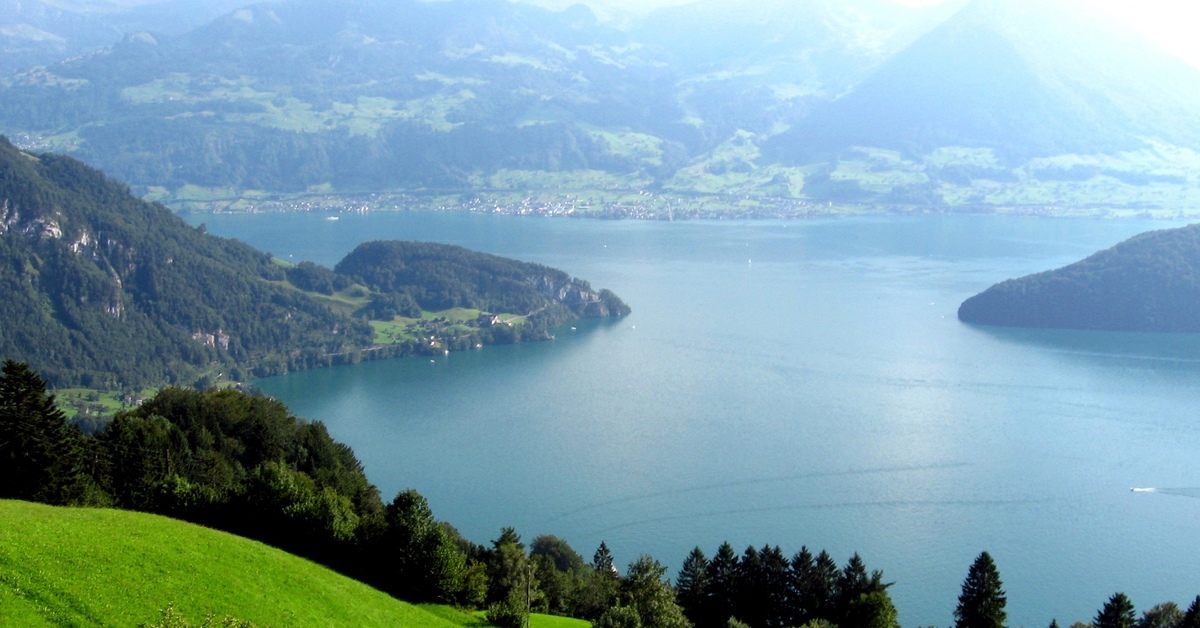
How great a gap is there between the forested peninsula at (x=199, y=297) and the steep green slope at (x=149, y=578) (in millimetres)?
46168

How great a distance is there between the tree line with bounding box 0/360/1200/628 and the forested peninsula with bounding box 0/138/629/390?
36.7 metres

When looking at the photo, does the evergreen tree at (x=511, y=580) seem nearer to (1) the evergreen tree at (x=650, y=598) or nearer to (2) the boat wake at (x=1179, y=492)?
(1) the evergreen tree at (x=650, y=598)

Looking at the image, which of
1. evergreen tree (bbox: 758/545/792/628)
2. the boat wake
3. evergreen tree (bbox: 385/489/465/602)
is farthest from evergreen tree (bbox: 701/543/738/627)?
the boat wake

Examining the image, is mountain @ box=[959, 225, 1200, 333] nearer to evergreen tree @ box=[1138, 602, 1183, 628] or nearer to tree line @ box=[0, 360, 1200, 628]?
evergreen tree @ box=[1138, 602, 1183, 628]

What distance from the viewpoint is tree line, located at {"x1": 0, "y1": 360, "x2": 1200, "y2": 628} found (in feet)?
74.7

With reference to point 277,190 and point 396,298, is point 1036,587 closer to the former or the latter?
point 396,298

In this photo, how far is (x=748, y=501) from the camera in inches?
1746

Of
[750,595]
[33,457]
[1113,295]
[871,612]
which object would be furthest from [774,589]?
[1113,295]

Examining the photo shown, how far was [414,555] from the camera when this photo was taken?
2295 centimetres

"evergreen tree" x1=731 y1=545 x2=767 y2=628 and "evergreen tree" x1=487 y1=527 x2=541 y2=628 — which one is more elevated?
"evergreen tree" x1=487 y1=527 x2=541 y2=628

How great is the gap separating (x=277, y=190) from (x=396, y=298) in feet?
399

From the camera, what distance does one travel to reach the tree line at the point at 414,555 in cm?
2277

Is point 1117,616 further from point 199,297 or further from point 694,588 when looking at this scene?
point 199,297

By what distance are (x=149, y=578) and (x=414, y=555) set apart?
6982 millimetres
